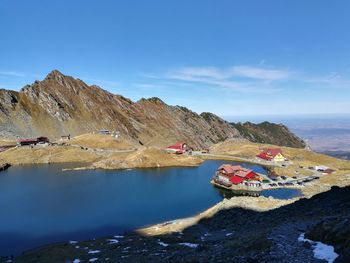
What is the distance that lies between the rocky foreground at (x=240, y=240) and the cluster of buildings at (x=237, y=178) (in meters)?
41.7

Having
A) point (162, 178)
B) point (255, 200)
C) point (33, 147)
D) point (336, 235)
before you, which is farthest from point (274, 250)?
point (33, 147)

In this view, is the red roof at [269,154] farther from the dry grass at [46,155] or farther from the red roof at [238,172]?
the dry grass at [46,155]

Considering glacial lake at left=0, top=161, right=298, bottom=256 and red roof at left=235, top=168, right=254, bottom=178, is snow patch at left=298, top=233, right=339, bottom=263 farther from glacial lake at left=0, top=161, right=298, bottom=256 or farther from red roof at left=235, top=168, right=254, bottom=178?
red roof at left=235, top=168, right=254, bottom=178

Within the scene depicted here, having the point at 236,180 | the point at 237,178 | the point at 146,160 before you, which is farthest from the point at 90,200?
the point at 146,160

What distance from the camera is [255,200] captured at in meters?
82.8

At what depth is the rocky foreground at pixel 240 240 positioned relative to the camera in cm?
3359

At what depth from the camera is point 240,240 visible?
45.9m

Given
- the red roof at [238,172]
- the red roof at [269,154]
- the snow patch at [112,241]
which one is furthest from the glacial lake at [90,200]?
the red roof at [269,154]

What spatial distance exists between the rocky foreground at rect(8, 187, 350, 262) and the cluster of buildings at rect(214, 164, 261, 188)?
137 ft

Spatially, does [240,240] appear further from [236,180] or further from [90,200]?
[236,180]

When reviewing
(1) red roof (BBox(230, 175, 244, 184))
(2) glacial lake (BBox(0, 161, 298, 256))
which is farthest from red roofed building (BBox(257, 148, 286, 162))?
(1) red roof (BBox(230, 175, 244, 184))

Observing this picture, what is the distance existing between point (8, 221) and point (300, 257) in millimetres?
70958

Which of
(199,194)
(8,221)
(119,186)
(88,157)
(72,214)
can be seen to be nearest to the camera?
(8,221)

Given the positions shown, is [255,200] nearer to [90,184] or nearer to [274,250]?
[274,250]
